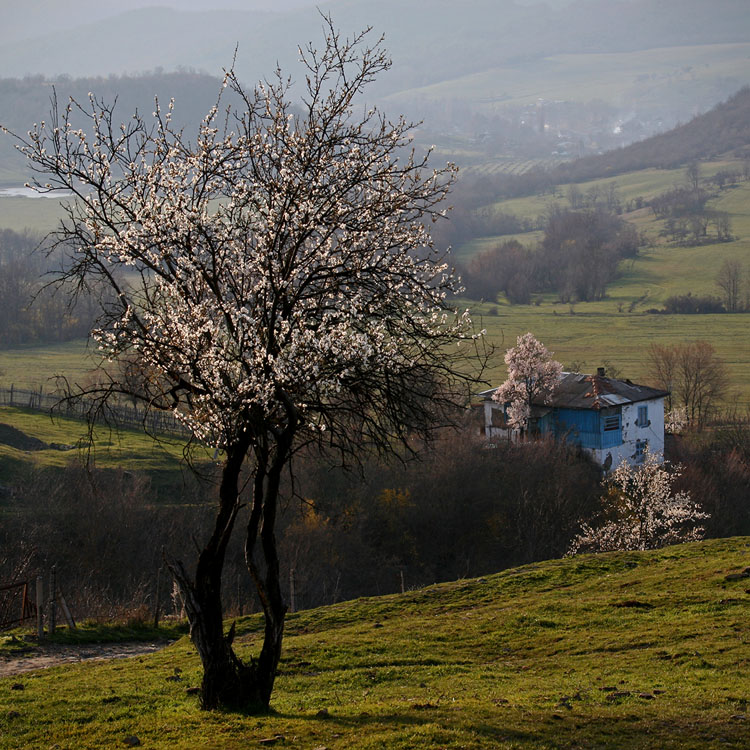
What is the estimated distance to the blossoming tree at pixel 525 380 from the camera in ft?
270

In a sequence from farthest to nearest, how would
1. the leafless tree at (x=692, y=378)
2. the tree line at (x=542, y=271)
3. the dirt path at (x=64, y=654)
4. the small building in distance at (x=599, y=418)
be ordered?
the tree line at (x=542, y=271) < the leafless tree at (x=692, y=378) < the small building in distance at (x=599, y=418) < the dirt path at (x=64, y=654)

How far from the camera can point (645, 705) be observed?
12.5 meters

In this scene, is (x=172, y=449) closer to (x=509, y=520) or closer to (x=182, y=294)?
(x=509, y=520)

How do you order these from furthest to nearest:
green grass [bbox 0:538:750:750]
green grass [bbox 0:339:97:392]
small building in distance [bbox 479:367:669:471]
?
green grass [bbox 0:339:97:392]
small building in distance [bbox 479:367:669:471]
green grass [bbox 0:538:750:750]

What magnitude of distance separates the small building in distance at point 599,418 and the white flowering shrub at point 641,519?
15658 millimetres

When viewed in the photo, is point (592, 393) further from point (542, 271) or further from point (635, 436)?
point (542, 271)

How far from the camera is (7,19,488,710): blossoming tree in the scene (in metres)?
12.8

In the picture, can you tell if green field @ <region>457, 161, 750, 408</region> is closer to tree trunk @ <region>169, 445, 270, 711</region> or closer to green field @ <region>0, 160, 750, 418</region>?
green field @ <region>0, 160, 750, 418</region>

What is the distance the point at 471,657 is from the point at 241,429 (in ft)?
25.6

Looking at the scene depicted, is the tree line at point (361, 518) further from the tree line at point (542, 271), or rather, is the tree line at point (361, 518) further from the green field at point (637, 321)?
the tree line at point (542, 271)

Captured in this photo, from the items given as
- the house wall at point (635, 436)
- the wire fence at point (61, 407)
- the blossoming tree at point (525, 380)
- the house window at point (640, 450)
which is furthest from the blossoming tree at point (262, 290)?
the house window at point (640, 450)

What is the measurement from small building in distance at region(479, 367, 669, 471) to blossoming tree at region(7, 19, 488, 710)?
65930 mm

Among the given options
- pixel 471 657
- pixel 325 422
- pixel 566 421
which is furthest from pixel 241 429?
pixel 566 421

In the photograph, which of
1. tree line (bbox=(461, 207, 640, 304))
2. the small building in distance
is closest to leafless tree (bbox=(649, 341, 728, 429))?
the small building in distance
